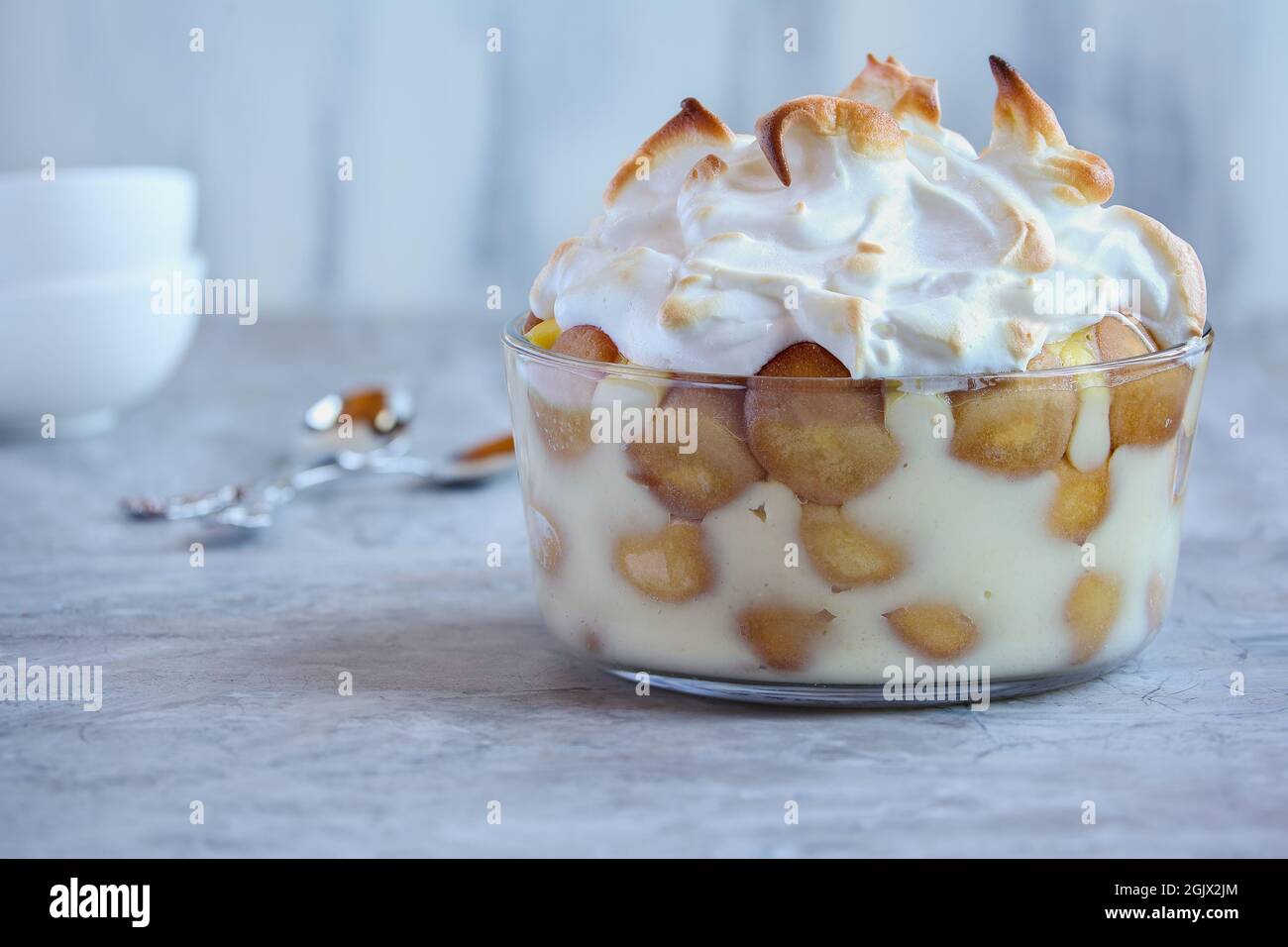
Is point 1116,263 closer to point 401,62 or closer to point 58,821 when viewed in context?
point 58,821

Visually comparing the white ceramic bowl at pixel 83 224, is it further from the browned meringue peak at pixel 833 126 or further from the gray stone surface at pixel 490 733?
the browned meringue peak at pixel 833 126

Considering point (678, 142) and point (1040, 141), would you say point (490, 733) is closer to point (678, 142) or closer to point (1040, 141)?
point (678, 142)

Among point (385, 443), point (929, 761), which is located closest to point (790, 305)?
point (929, 761)

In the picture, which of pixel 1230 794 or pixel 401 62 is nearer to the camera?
pixel 1230 794

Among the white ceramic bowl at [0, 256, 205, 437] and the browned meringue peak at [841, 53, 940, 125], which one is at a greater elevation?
the browned meringue peak at [841, 53, 940, 125]

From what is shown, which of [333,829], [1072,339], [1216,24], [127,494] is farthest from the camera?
[1216,24]

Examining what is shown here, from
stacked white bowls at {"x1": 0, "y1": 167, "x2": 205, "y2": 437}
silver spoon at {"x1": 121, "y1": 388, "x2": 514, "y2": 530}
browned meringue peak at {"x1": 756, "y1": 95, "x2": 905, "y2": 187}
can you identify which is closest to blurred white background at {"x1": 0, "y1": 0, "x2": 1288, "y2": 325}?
stacked white bowls at {"x1": 0, "y1": 167, "x2": 205, "y2": 437}

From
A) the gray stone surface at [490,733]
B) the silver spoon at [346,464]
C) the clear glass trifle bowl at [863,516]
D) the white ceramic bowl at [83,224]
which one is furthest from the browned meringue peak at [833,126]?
the white ceramic bowl at [83,224]

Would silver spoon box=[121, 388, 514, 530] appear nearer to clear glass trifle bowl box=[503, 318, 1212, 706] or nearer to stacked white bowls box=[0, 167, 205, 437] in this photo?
stacked white bowls box=[0, 167, 205, 437]
